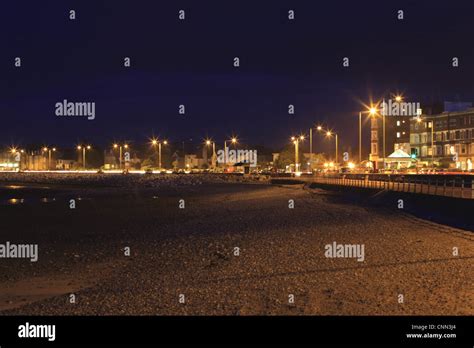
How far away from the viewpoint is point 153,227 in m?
31.4

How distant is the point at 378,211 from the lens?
41688mm

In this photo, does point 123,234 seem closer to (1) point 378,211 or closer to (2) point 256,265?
(2) point 256,265

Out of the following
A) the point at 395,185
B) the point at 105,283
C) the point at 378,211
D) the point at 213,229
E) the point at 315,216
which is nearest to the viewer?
the point at 105,283

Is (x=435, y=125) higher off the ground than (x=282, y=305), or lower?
higher

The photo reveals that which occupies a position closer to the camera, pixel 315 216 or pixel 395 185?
pixel 315 216

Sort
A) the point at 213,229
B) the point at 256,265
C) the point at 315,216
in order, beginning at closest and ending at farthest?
the point at 256,265, the point at 213,229, the point at 315,216
